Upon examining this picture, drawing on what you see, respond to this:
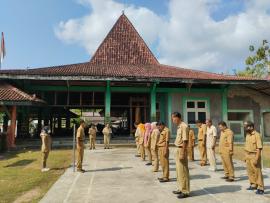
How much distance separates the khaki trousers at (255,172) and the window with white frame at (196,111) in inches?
467

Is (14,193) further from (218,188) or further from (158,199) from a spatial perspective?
(218,188)

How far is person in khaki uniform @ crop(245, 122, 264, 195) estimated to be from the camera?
→ 6230mm

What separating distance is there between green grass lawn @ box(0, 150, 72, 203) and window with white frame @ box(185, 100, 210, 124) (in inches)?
349

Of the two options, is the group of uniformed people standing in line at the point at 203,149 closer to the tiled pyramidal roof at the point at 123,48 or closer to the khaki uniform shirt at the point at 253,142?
the khaki uniform shirt at the point at 253,142

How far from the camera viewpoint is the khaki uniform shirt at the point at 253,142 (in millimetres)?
6316

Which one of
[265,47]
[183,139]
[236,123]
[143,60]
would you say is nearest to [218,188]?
[183,139]

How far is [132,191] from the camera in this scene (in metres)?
6.43

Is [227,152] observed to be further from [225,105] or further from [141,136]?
[225,105]

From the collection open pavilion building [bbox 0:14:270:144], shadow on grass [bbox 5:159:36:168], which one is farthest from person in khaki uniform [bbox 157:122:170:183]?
open pavilion building [bbox 0:14:270:144]

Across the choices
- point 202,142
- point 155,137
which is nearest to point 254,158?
point 155,137

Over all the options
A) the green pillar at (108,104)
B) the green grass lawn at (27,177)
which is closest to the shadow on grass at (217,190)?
the green grass lawn at (27,177)

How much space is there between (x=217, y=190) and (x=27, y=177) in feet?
16.7

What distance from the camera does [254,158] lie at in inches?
250

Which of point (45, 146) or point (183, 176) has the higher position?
point (45, 146)
